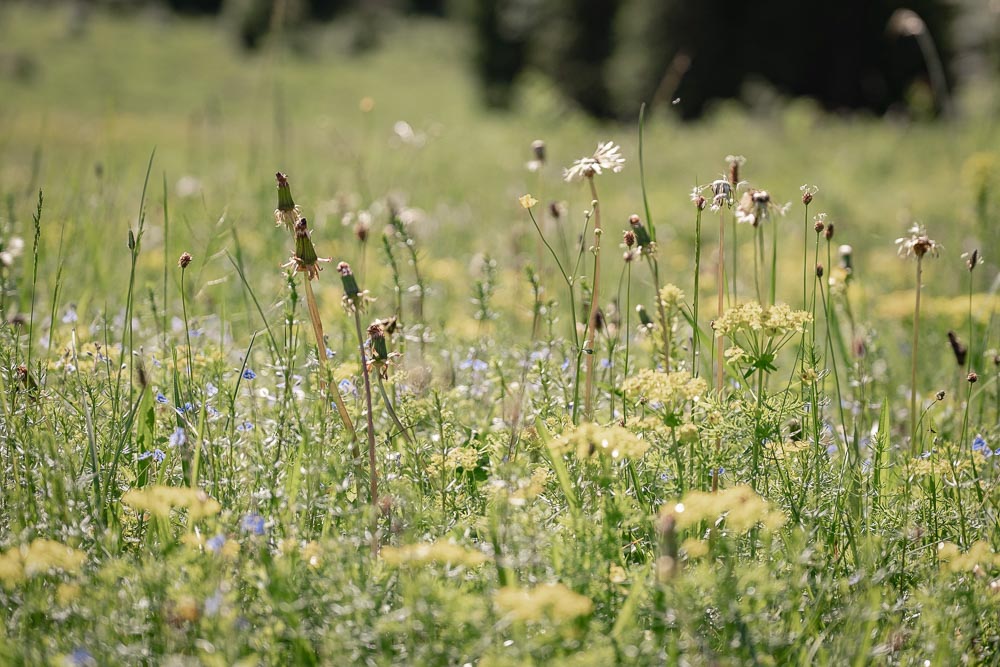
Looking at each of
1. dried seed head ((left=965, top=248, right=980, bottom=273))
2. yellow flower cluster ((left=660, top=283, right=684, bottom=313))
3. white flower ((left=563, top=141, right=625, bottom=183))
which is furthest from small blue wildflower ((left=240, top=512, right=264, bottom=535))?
dried seed head ((left=965, top=248, right=980, bottom=273))

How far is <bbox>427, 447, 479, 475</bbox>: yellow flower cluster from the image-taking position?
1.79m

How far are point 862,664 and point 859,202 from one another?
635 cm

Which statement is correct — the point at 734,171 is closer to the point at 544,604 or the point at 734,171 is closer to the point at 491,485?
the point at 491,485

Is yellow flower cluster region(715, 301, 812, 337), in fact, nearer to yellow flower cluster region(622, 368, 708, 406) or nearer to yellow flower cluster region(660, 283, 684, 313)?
yellow flower cluster region(622, 368, 708, 406)

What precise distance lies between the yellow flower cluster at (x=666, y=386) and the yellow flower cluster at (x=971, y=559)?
1.61 ft

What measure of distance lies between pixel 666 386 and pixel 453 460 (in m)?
0.46

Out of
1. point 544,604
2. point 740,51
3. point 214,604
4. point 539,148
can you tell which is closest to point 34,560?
point 214,604

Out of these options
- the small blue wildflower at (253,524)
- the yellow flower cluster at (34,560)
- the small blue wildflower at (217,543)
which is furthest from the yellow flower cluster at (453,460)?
the yellow flower cluster at (34,560)

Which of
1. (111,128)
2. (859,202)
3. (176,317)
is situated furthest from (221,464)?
(859,202)

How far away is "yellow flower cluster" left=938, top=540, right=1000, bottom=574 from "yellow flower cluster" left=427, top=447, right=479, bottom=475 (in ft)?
2.80

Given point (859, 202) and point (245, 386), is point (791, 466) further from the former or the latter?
point (859, 202)

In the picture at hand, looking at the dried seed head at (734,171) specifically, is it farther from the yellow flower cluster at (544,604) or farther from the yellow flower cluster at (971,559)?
the yellow flower cluster at (544,604)

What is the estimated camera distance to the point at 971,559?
1.45m

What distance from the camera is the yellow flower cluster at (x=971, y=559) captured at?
1.45 meters
